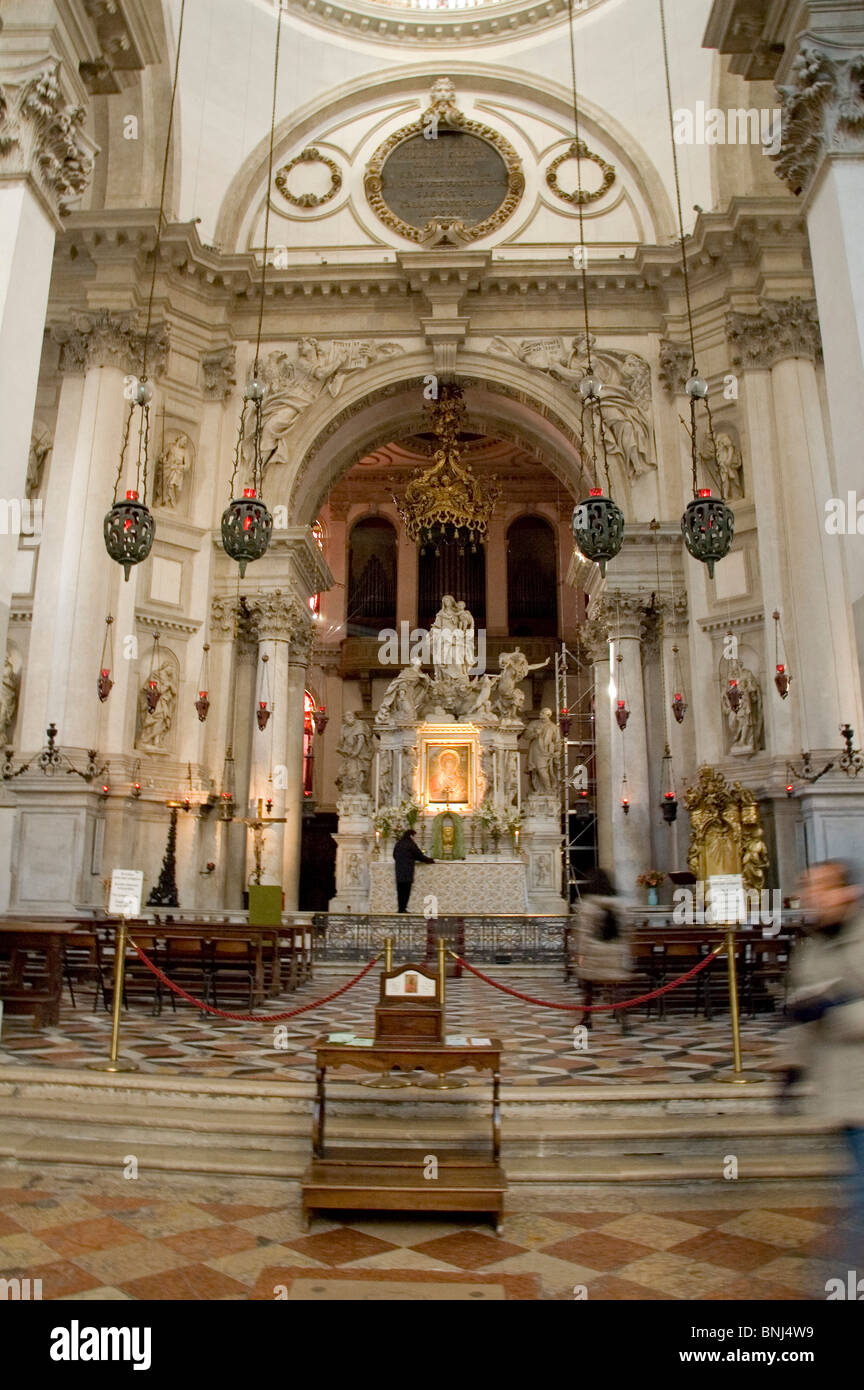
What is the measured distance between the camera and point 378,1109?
4.99 metres

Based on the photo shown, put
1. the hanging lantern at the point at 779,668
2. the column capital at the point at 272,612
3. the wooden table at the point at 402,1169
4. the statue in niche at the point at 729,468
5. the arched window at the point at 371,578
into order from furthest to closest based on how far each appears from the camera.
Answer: the arched window at the point at 371,578 < the column capital at the point at 272,612 < the statue in niche at the point at 729,468 < the hanging lantern at the point at 779,668 < the wooden table at the point at 402,1169

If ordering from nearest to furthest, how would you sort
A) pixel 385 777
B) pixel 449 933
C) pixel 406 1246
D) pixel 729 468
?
pixel 406 1246, pixel 449 933, pixel 729 468, pixel 385 777

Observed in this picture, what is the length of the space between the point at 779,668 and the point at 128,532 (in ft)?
29.4

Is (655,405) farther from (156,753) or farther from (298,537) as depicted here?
(156,753)

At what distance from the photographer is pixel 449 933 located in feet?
43.0

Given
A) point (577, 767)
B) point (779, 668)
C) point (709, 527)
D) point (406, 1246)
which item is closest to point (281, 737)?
point (577, 767)

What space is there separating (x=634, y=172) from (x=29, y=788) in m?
16.1

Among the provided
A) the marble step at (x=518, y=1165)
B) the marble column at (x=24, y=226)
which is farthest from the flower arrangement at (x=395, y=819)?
the marble step at (x=518, y=1165)

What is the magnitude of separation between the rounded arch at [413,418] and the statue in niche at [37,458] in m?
3.96

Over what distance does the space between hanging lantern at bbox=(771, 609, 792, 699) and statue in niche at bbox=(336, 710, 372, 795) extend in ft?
27.6

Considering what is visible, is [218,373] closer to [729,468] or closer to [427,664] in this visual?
[729,468]

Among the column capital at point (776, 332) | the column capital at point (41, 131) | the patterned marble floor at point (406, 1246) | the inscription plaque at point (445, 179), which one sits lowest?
the patterned marble floor at point (406, 1246)

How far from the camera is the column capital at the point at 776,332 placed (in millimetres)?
15203

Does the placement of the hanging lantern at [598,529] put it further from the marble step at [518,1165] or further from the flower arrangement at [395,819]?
the flower arrangement at [395,819]
